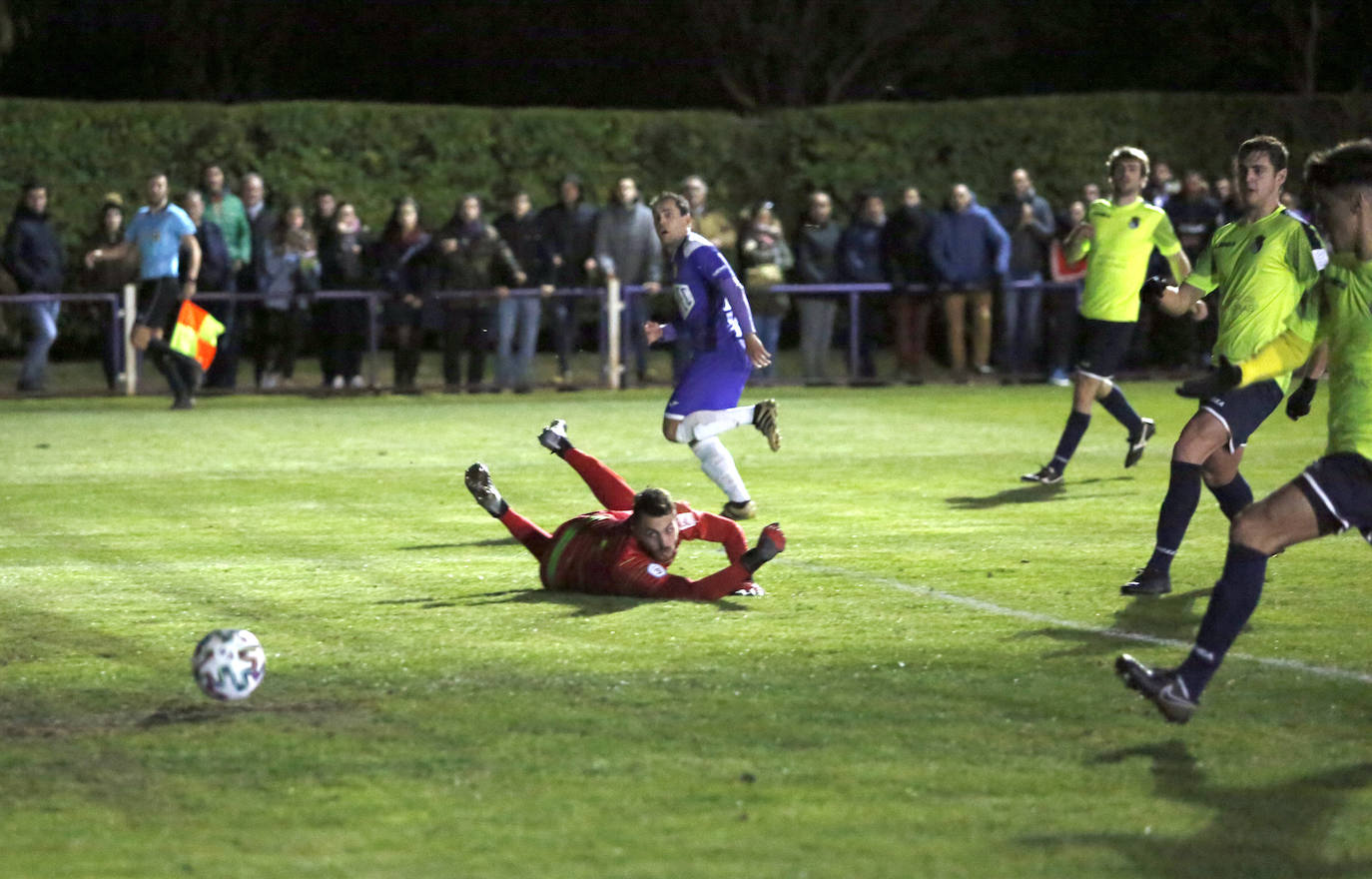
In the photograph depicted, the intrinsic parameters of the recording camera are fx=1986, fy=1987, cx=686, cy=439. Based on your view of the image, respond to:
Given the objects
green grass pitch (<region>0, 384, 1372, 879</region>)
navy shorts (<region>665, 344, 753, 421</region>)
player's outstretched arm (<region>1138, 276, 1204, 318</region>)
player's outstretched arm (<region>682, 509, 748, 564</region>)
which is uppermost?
player's outstretched arm (<region>1138, 276, 1204, 318</region>)

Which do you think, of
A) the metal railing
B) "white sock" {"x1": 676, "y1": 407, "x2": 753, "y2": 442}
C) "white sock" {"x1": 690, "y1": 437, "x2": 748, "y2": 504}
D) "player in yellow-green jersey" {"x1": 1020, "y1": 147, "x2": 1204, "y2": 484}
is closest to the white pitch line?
"white sock" {"x1": 690, "y1": 437, "x2": 748, "y2": 504}

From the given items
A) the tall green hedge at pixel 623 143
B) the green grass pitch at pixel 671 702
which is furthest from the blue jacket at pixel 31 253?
the green grass pitch at pixel 671 702

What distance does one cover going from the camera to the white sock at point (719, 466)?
11.4 m

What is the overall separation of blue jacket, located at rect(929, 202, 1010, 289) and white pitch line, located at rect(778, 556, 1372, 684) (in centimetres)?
1223

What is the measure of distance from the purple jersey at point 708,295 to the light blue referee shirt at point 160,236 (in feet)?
28.3

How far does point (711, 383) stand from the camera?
1152 centimetres

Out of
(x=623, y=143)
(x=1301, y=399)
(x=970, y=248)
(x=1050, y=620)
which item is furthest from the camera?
(x=623, y=143)

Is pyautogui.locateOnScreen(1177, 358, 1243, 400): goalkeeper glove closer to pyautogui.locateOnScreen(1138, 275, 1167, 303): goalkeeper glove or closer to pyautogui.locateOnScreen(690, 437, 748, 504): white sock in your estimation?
pyautogui.locateOnScreen(1138, 275, 1167, 303): goalkeeper glove

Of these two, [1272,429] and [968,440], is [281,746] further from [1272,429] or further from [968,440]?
[1272,429]

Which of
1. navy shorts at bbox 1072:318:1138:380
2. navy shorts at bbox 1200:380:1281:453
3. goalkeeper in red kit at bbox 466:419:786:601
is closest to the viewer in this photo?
goalkeeper in red kit at bbox 466:419:786:601

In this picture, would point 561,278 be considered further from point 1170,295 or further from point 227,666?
point 227,666

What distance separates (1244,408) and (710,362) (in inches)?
149

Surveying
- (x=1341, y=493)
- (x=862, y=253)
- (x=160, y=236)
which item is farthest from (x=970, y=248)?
(x=1341, y=493)

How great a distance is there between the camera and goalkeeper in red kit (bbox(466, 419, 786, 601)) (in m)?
8.45
